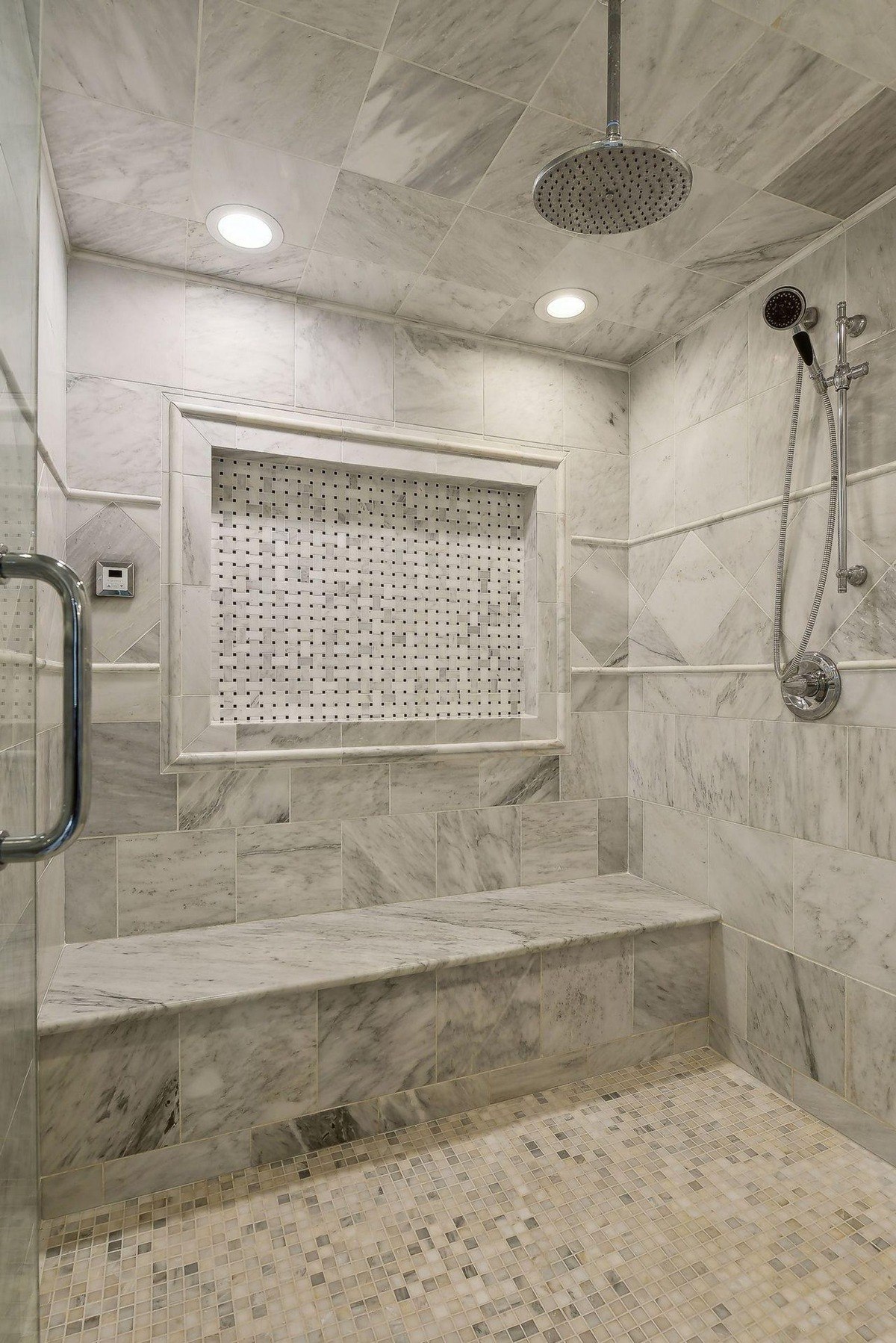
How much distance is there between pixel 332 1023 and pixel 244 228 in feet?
7.05

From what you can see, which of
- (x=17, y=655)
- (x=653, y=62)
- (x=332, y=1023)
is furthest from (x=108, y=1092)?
(x=653, y=62)

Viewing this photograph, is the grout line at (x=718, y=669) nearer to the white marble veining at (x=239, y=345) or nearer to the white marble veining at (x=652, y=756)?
the white marble veining at (x=652, y=756)

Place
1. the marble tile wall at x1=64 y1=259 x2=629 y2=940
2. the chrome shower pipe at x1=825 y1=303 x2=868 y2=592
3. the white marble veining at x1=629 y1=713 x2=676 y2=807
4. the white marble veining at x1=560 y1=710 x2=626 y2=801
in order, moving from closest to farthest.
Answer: the chrome shower pipe at x1=825 y1=303 x2=868 y2=592, the marble tile wall at x1=64 y1=259 x2=629 y2=940, the white marble veining at x1=629 y1=713 x2=676 y2=807, the white marble veining at x1=560 y1=710 x2=626 y2=801

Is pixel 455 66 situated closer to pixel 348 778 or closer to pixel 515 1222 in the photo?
pixel 348 778

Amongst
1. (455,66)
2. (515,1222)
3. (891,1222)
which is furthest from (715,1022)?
(455,66)

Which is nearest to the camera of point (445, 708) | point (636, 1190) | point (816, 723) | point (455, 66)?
point (455, 66)

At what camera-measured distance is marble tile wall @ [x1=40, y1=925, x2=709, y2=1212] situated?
1554 millimetres

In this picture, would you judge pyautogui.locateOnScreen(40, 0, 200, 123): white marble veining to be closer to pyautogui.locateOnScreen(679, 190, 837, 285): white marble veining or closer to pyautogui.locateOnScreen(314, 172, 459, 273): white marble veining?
pyautogui.locateOnScreen(314, 172, 459, 273): white marble veining

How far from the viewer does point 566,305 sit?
231 cm

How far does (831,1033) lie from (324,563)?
203 centimetres

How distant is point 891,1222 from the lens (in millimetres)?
1492

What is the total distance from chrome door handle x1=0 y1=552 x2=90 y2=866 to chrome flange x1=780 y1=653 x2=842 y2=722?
1.81 meters

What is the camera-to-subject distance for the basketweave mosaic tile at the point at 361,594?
2227 mm

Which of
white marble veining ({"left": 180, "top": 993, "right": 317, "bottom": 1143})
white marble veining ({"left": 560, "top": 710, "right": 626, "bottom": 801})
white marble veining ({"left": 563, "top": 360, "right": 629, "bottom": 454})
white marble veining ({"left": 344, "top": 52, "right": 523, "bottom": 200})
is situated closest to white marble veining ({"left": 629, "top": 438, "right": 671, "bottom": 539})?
white marble veining ({"left": 563, "top": 360, "right": 629, "bottom": 454})
